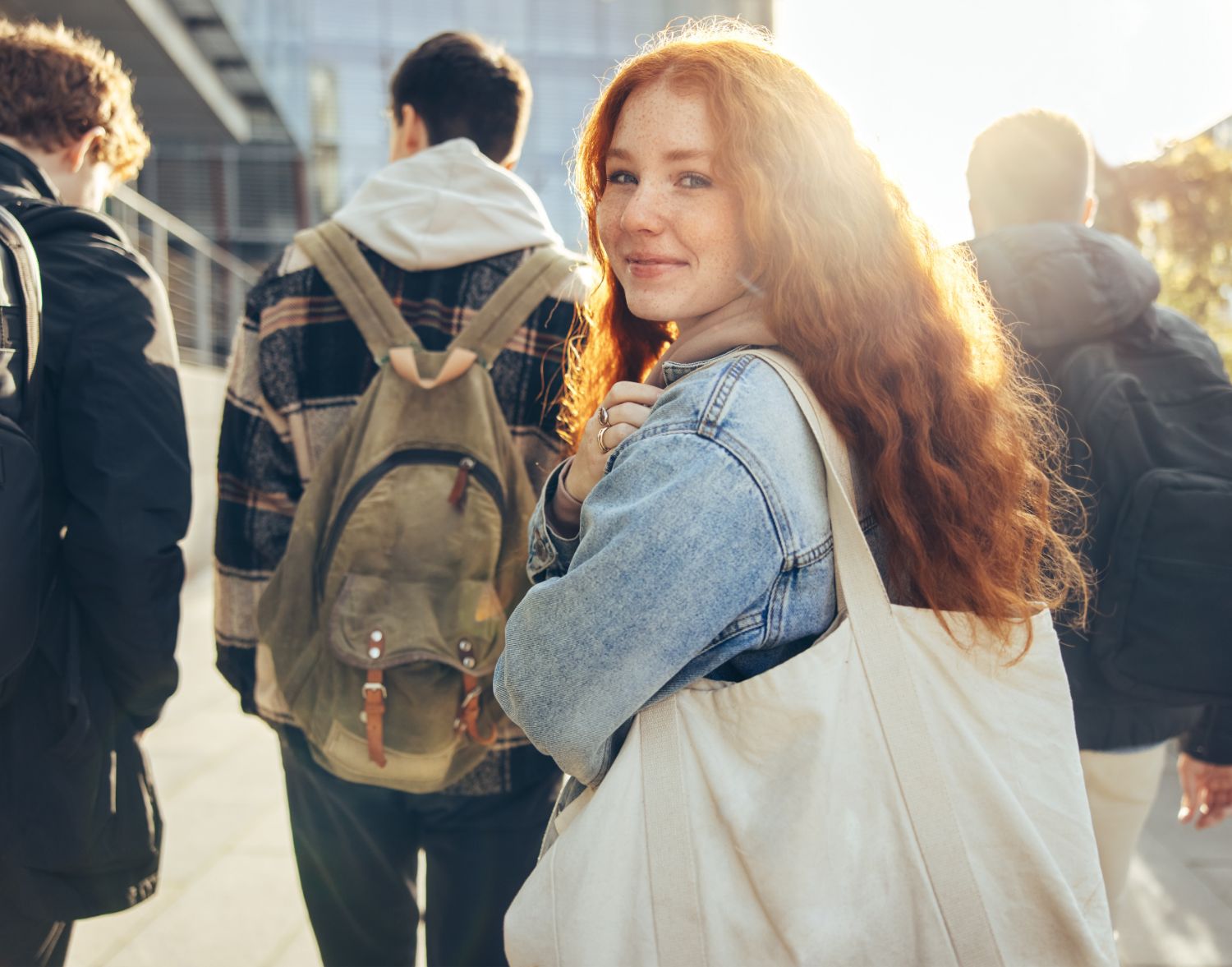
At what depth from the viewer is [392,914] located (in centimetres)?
237

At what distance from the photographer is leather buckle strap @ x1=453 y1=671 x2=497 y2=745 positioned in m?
2.10

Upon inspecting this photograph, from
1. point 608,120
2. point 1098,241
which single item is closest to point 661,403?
point 608,120

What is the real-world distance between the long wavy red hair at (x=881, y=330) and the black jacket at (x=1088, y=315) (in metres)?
0.87

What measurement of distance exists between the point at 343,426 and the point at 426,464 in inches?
10.9

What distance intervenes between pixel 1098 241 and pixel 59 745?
2.43 metres

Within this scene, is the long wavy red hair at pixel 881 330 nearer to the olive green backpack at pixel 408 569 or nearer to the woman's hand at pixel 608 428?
the woman's hand at pixel 608 428

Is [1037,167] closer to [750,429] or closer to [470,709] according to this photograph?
[750,429]

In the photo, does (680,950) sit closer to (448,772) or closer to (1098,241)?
(448,772)

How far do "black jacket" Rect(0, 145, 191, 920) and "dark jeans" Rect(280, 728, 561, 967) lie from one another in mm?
368

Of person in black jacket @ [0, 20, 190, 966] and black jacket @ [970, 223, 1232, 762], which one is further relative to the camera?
black jacket @ [970, 223, 1232, 762]

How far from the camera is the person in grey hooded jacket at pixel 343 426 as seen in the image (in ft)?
7.53

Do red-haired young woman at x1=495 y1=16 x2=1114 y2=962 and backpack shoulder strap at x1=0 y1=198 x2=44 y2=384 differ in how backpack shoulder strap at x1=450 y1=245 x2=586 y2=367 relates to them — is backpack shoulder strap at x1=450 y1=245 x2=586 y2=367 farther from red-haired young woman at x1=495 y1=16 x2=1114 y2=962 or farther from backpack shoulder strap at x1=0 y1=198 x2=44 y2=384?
backpack shoulder strap at x1=0 y1=198 x2=44 y2=384

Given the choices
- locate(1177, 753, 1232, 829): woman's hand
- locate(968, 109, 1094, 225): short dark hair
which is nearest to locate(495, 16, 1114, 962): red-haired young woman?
locate(968, 109, 1094, 225): short dark hair

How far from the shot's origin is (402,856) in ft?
7.72
